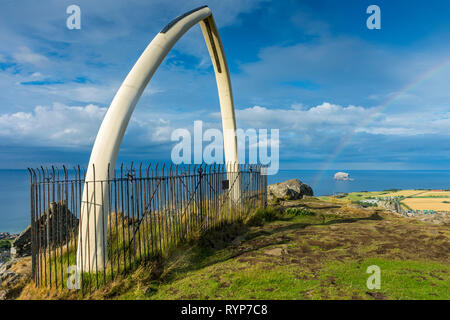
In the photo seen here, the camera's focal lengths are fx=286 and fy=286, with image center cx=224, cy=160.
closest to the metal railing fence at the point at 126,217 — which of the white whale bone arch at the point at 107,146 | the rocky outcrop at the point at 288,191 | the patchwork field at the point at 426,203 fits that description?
the white whale bone arch at the point at 107,146

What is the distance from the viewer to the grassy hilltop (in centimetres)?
564

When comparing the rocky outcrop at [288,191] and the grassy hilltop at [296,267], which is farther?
the rocky outcrop at [288,191]

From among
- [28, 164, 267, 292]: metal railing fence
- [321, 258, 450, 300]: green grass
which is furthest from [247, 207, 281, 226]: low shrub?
[321, 258, 450, 300]: green grass

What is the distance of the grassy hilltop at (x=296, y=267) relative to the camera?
18.5 ft

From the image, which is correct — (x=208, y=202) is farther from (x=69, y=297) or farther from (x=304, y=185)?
(x=304, y=185)

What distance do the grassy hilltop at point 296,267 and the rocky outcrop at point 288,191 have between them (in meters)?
8.28

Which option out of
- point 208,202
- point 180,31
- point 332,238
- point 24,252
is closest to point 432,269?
point 332,238

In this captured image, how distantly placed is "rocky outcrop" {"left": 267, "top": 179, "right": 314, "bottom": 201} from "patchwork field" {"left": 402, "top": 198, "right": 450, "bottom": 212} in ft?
22.4

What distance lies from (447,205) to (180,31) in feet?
65.9

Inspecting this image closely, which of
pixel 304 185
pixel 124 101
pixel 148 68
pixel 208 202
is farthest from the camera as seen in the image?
pixel 304 185

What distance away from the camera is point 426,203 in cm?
2072

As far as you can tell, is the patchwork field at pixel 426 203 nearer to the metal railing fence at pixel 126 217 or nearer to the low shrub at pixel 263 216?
the low shrub at pixel 263 216

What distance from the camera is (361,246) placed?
8.48 metres

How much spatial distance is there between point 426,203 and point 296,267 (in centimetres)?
1898
